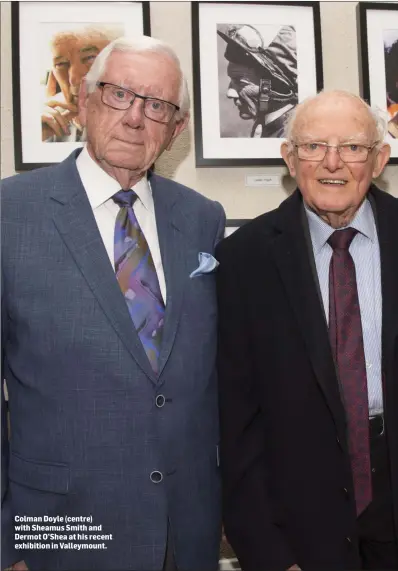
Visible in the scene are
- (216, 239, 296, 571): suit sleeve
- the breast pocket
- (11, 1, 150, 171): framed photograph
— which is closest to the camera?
the breast pocket

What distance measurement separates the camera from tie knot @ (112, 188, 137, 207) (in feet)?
5.19

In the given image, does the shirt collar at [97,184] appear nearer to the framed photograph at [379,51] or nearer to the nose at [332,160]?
the nose at [332,160]

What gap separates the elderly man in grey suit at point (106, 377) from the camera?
4.62ft

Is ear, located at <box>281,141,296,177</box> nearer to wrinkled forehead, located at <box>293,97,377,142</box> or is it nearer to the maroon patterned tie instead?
wrinkled forehead, located at <box>293,97,377,142</box>

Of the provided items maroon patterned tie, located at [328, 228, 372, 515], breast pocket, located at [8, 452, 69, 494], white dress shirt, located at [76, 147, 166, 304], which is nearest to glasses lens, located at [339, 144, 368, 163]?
maroon patterned tie, located at [328, 228, 372, 515]

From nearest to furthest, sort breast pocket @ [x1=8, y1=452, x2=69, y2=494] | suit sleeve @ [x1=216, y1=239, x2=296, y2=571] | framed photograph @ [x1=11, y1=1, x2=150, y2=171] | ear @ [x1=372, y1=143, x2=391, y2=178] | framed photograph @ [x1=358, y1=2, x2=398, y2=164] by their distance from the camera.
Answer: breast pocket @ [x1=8, y1=452, x2=69, y2=494], suit sleeve @ [x1=216, y1=239, x2=296, y2=571], ear @ [x1=372, y1=143, x2=391, y2=178], framed photograph @ [x1=11, y1=1, x2=150, y2=171], framed photograph @ [x1=358, y1=2, x2=398, y2=164]

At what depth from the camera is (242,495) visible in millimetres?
1524

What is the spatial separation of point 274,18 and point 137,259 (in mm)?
1217

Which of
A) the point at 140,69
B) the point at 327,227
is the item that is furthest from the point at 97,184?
the point at 327,227

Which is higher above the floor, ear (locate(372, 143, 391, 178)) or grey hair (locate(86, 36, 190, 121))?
grey hair (locate(86, 36, 190, 121))

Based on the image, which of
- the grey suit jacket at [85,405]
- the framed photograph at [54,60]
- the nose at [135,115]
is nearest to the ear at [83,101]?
the nose at [135,115]

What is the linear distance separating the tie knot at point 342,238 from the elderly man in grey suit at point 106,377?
1.20 feet

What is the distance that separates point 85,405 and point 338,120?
3.11ft

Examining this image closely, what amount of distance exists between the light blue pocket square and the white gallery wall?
636 mm
